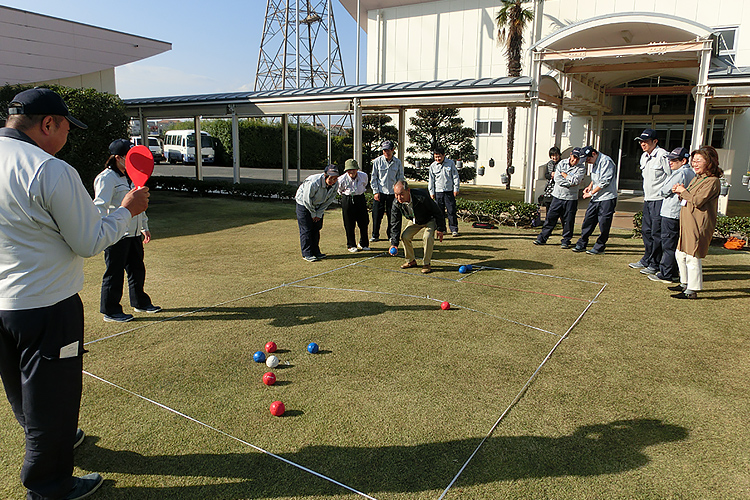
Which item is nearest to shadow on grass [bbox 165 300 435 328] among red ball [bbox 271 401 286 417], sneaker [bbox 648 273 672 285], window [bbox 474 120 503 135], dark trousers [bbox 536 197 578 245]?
red ball [bbox 271 401 286 417]

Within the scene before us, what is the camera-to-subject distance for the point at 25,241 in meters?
2.50

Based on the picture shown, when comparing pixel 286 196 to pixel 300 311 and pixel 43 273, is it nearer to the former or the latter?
pixel 300 311

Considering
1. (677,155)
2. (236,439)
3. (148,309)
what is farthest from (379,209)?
(236,439)

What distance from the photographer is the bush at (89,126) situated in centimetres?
1402

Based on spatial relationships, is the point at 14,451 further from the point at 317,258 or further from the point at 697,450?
the point at 317,258

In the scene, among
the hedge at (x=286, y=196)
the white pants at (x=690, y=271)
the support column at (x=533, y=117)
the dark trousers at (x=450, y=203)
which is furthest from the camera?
the support column at (x=533, y=117)

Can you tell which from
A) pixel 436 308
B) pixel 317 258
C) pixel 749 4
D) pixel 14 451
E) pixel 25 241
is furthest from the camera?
pixel 749 4

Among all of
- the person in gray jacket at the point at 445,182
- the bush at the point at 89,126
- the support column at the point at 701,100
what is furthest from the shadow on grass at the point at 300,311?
the bush at the point at 89,126

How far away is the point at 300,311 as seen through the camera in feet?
20.0

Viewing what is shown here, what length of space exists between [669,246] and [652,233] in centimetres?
53

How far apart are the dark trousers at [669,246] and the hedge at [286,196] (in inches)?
192

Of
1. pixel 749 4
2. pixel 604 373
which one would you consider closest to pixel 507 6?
pixel 749 4

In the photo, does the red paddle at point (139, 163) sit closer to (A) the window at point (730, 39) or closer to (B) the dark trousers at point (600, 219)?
(B) the dark trousers at point (600, 219)

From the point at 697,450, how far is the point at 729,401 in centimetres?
97
